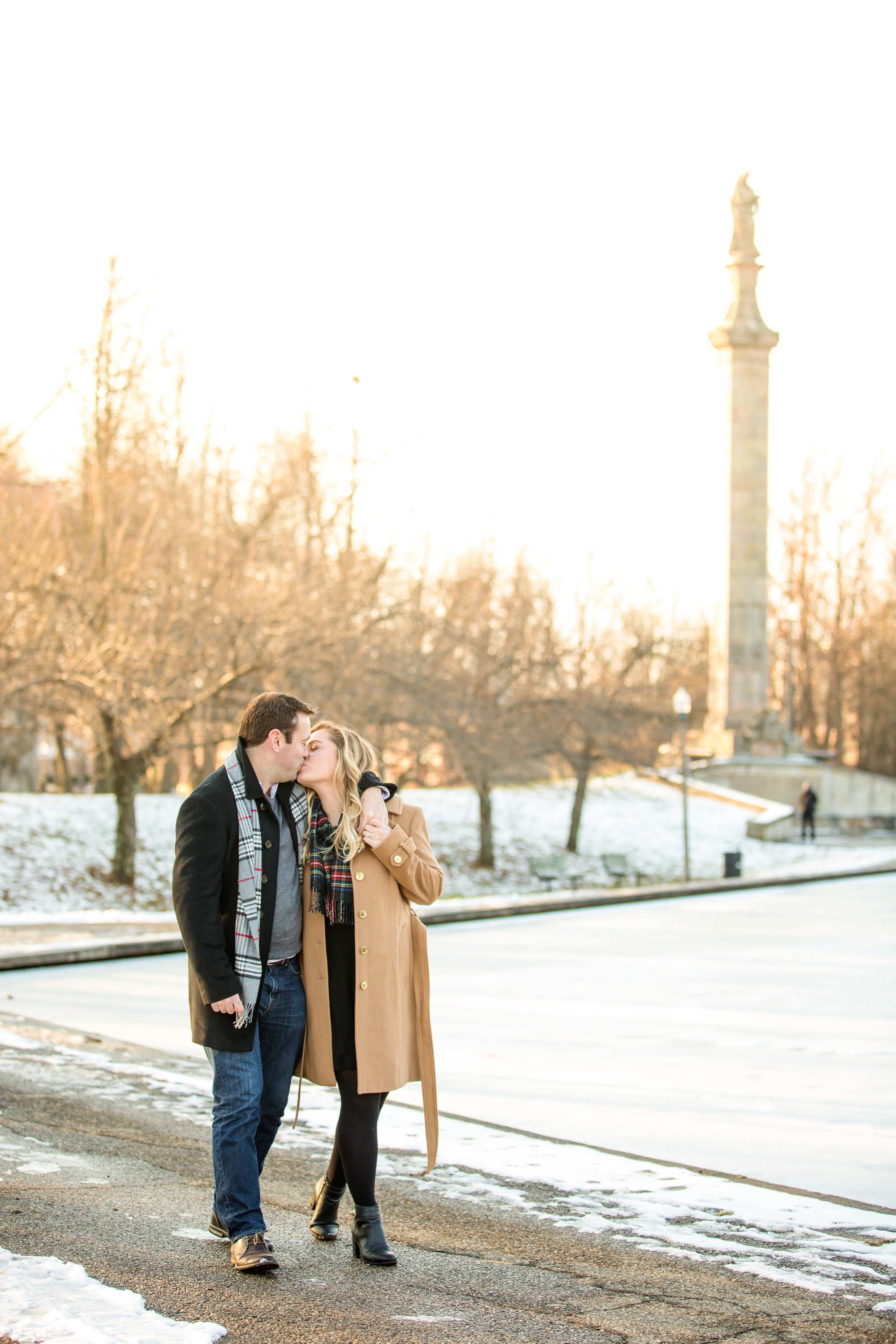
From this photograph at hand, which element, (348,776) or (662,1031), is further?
(662,1031)

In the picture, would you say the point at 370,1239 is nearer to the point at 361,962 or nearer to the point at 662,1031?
the point at 361,962

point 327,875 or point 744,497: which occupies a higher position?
point 744,497

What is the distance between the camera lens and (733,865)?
2502 cm

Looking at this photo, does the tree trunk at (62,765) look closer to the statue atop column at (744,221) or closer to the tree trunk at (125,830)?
the tree trunk at (125,830)

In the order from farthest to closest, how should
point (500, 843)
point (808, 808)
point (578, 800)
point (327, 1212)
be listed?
point (808, 808)
point (500, 843)
point (578, 800)
point (327, 1212)

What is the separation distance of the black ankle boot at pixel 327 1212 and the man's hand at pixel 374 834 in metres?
1.20

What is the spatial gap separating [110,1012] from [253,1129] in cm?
555

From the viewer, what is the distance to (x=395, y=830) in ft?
15.4

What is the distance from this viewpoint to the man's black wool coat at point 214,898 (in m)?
4.49

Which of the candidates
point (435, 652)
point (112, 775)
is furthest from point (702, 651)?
point (112, 775)

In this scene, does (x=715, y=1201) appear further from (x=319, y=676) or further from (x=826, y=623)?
(x=826, y=623)

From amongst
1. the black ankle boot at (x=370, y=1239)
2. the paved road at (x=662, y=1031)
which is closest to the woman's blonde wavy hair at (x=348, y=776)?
the black ankle boot at (x=370, y=1239)

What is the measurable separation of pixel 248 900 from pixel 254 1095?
63 cm

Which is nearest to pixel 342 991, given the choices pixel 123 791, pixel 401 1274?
pixel 401 1274
